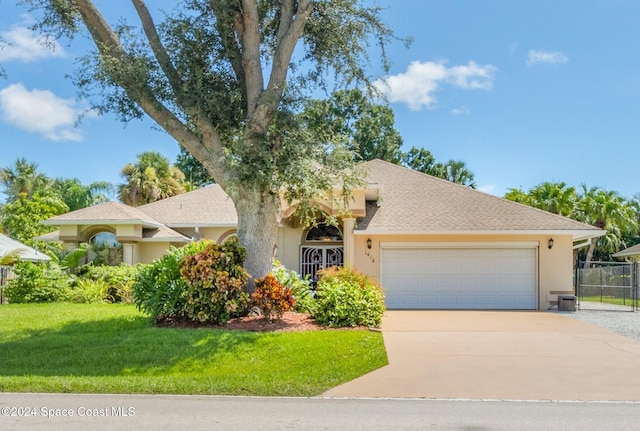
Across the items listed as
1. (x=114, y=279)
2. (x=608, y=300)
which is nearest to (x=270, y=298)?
(x=114, y=279)

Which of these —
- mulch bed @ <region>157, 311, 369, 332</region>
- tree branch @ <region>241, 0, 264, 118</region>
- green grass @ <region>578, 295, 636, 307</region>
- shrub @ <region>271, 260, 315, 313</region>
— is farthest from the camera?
green grass @ <region>578, 295, 636, 307</region>

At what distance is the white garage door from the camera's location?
61.1 feet

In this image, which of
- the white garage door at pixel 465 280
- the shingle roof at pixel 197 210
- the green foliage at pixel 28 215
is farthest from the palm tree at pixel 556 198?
the green foliage at pixel 28 215

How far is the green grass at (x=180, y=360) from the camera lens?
8164 millimetres

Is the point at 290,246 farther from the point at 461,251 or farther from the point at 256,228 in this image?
the point at 256,228

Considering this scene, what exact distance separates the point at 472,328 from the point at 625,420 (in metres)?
6.93

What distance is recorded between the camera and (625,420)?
663 centimetres

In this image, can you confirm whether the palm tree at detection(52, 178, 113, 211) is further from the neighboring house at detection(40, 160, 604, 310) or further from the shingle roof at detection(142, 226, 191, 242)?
the neighboring house at detection(40, 160, 604, 310)

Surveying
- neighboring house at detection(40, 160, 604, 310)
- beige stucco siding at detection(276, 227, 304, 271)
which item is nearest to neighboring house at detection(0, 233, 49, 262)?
neighboring house at detection(40, 160, 604, 310)

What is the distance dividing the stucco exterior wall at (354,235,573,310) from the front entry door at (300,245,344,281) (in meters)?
1.71

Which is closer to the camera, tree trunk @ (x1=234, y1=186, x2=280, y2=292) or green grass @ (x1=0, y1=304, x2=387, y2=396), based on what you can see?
green grass @ (x1=0, y1=304, x2=387, y2=396)

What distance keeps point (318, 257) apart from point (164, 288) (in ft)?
28.4

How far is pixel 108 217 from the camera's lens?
67.4 ft

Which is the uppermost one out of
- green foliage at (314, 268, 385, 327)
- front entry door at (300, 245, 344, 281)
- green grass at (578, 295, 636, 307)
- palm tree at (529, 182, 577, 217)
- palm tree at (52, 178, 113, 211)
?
palm tree at (52, 178, 113, 211)
